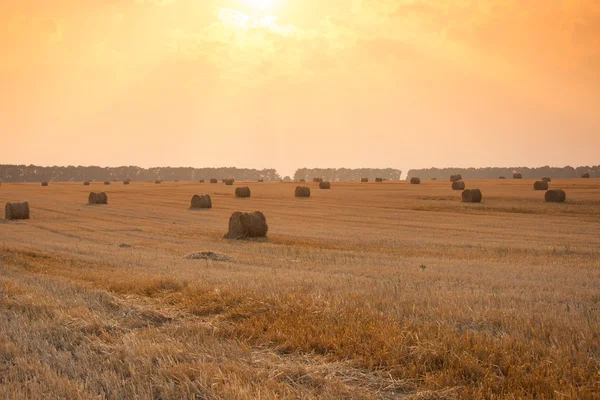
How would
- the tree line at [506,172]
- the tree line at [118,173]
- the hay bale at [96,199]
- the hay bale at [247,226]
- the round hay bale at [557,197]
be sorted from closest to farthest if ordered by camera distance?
the hay bale at [247,226] → the round hay bale at [557,197] → the hay bale at [96,199] → the tree line at [506,172] → the tree line at [118,173]

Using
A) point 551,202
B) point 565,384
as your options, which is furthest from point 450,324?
point 551,202

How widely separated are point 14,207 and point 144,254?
19281 millimetres

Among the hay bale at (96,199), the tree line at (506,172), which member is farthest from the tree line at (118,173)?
the hay bale at (96,199)

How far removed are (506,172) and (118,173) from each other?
415 feet

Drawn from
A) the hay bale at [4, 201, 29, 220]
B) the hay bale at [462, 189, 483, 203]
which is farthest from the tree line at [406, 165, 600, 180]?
the hay bale at [4, 201, 29, 220]

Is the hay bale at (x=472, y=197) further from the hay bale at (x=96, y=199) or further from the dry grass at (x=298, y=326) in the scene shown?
the hay bale at (x=96, y=199)

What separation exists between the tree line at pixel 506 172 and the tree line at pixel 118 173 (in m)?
51.3

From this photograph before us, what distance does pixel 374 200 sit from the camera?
47.8m

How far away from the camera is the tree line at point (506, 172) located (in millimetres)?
141750

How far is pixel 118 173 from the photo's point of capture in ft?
608

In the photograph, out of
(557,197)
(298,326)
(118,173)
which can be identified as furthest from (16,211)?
(118,173)

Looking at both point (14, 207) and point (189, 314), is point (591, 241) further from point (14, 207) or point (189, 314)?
point (14, 207)

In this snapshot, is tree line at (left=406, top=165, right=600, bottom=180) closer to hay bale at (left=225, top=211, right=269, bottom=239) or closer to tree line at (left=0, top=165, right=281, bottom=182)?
tree line at (left=0, top=165, right=281, bottom=182)

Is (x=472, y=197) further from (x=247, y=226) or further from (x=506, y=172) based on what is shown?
(x=506, y=172)
